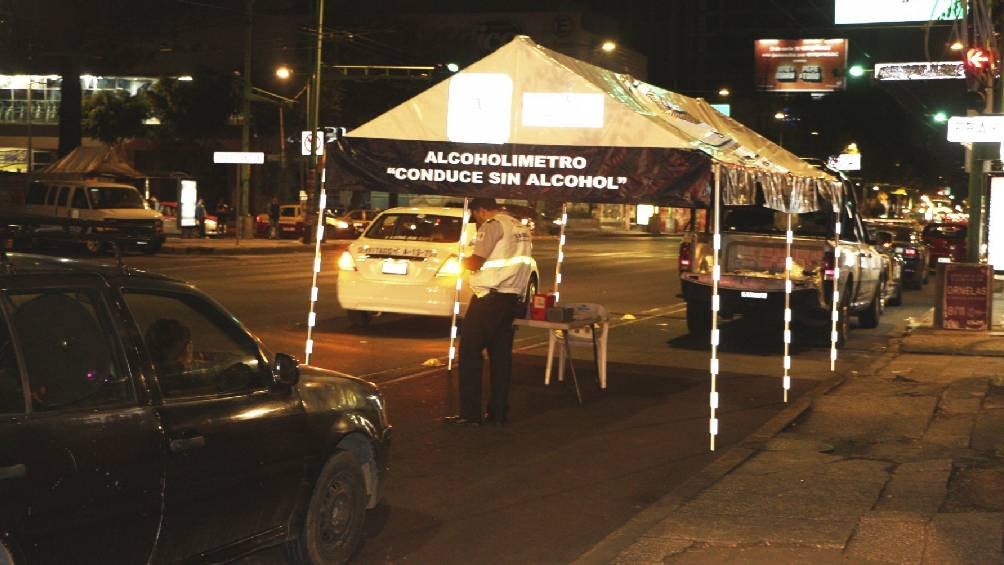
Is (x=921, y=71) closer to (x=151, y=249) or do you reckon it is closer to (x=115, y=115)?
(x=151, y=249)

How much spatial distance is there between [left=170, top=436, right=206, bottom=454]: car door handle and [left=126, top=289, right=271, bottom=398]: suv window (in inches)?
8.0

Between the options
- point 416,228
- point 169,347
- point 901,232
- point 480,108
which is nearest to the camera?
point 169,347

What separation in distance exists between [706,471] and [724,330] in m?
10.5

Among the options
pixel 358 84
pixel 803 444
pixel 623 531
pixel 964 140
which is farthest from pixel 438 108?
pixel 358 84

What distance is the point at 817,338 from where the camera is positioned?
58.1ft

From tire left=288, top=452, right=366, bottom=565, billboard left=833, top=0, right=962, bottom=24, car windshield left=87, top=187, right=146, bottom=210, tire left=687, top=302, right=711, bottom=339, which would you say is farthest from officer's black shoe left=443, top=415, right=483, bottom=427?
billboard left=833, top=0, right=962, bottom=24

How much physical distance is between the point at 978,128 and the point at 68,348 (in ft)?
45.9

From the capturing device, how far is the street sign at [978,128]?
1590 centimetres

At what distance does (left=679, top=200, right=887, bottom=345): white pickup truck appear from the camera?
15992 mm

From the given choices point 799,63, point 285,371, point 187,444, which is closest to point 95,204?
point 285,371

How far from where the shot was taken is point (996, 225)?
18500 millimetres

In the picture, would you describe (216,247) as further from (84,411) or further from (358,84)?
(84,411)

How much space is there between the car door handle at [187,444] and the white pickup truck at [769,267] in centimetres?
1189

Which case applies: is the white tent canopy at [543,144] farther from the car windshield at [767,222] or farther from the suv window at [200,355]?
the car windshield at [767,222]
